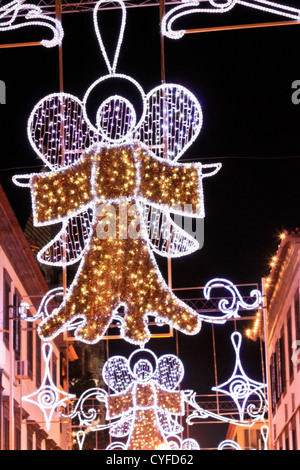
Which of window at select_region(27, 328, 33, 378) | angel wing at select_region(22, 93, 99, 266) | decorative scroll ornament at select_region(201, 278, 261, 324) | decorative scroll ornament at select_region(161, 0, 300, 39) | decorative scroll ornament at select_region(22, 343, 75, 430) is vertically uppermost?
decorative scroll ornament at select_region(161, 0, 300, 39)

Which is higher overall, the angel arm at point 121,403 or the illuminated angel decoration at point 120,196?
the illuminated angel decoration at point 120,196

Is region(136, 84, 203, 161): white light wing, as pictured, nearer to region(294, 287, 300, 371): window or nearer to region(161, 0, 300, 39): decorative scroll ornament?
region(161, 0, 300, 39): decorative scroll ornament

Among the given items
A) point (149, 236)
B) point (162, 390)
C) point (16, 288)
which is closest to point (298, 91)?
point (149, 236)

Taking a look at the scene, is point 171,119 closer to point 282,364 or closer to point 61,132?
point 61,132

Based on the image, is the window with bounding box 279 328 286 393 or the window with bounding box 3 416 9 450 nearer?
the window with bounding box 3 416 9 450

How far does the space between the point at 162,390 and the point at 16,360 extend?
192 inches

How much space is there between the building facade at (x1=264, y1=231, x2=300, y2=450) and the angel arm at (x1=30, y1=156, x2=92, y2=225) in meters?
9.82

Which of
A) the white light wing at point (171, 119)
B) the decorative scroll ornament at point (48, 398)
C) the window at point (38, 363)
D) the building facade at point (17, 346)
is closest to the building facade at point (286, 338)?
the decorative scroll ornament at point (48, 398)

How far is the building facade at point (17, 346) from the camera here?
2386 cm

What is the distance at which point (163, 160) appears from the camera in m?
15.0

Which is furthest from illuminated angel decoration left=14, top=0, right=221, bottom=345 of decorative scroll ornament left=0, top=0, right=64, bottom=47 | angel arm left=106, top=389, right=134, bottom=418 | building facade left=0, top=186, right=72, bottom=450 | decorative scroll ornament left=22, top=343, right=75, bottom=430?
angel arm left=106, top=389, right=134, bottom=418

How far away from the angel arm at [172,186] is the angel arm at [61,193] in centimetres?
86

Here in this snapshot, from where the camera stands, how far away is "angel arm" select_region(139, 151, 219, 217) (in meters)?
14.8

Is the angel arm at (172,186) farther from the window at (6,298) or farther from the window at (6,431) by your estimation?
the window at (6,431)
